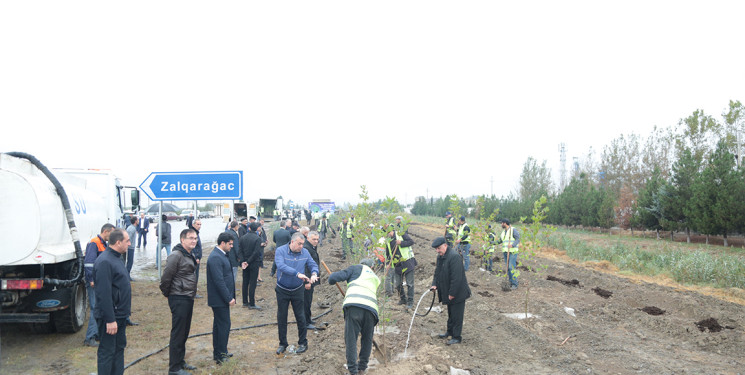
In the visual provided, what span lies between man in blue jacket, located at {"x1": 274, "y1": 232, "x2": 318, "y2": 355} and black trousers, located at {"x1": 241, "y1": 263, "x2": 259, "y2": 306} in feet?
10.8

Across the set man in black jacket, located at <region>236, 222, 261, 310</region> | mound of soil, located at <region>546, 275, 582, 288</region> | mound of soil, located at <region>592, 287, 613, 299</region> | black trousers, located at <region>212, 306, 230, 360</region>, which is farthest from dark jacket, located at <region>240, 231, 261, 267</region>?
mound of soil, located at <region>546, 275, 582, 288</region>

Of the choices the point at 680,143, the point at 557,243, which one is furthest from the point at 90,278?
the point at 680,143

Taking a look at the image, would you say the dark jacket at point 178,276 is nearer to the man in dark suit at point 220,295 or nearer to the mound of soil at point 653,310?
the man in dark suit at point 220,295

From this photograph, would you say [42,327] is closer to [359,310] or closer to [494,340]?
[359,310]

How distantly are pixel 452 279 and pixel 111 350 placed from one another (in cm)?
455

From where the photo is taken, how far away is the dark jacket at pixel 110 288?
4.32m

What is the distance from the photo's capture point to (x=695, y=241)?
22.9 metres

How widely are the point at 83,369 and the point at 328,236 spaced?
2430 cm

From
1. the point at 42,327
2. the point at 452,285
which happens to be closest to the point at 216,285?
the point at 452,285

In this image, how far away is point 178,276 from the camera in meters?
5.02

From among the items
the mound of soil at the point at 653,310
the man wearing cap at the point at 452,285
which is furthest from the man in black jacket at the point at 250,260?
the mound of soil at the point at 653,310

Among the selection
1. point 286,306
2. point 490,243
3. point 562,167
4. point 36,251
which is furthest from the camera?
point 562,167

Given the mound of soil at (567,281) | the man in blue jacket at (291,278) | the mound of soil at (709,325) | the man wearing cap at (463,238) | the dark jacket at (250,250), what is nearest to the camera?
the man in blue jacket at (291,278)

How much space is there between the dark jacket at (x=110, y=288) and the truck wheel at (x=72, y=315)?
2606 millimetres
